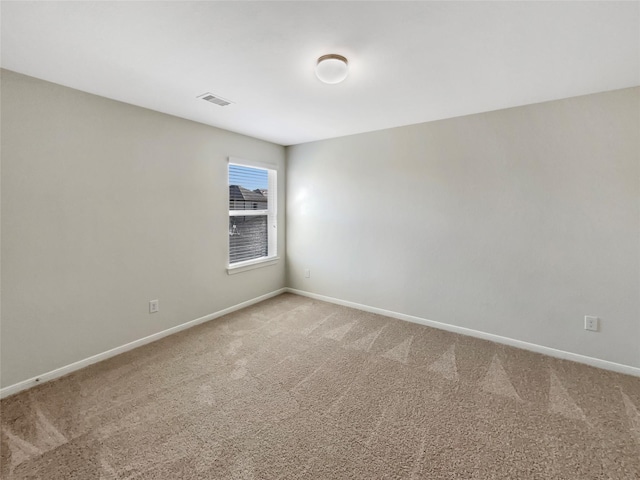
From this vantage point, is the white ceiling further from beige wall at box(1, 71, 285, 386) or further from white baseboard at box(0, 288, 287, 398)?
white baseboard at box(0, 288, 287, 398)

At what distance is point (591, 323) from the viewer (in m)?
2.40

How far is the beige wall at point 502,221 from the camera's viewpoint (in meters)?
2.29

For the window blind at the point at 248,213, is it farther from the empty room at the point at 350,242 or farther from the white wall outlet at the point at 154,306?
the white wall outlet at the point at 154,306

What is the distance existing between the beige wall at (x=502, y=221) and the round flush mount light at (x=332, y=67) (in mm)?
1673

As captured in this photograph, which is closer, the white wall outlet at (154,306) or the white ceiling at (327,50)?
the white ceiling at (327,50)

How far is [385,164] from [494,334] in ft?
7.37

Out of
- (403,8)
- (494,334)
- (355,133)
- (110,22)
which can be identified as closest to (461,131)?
(355,133)

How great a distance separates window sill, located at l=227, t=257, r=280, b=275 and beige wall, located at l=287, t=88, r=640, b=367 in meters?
0.89

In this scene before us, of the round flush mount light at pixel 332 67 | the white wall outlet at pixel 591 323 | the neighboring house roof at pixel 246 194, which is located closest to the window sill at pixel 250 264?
the neighboring house roof at pixel 246 194

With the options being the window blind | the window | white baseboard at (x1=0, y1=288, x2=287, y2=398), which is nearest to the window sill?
the window

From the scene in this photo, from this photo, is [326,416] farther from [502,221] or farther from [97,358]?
[502,221]

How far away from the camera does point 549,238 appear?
254cm

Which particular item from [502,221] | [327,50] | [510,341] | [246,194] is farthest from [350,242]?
[327,50]

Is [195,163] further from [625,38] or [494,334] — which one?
[494,334]
